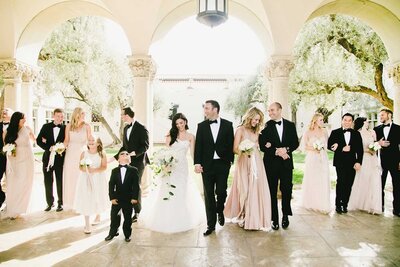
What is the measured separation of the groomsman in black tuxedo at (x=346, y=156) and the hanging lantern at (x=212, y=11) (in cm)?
352

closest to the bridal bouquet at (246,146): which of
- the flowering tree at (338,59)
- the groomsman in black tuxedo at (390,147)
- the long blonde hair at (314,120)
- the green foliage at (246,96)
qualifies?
the long blonde hair at (314,120)

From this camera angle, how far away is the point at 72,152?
21.6ft

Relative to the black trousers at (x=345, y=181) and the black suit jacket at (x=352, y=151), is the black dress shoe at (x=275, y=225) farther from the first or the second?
the black suit jacket at (x=352, y=151)

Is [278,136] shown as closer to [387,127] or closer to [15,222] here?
[387,127]

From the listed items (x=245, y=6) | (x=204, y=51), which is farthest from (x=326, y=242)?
(x=204, y=51)

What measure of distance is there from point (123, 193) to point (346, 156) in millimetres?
4535

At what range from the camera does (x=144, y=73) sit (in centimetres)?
838

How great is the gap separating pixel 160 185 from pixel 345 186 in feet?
12.6

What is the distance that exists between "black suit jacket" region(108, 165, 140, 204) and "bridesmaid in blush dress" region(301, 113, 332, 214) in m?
3.86

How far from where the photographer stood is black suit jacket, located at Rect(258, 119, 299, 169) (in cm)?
557

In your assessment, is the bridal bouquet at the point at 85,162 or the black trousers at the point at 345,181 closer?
the bridal bouquet at the point at 85,162

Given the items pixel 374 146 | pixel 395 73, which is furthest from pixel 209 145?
pixel 395 73

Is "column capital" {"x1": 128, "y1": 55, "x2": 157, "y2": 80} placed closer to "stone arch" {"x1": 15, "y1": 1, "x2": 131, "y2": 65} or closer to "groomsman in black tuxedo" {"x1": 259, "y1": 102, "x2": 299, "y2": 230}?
"stone arch" {"x1": 15, "y1": 1, "x2": 131, "y2": 65}

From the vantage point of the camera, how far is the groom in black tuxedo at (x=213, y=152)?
5332 mm
